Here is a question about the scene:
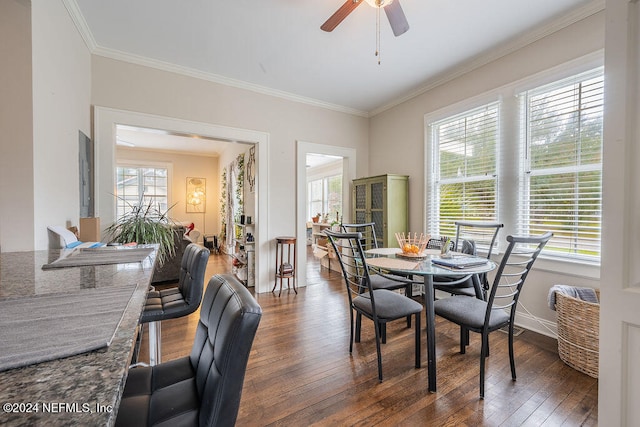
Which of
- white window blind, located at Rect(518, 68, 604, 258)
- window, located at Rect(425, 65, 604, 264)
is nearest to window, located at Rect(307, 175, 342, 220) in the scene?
window, located at Rect(425, 65, 604, 264)

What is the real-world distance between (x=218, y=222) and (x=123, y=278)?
271 inches

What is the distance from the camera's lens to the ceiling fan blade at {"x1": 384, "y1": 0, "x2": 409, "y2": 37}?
1824 millimetres

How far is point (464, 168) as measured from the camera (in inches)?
126

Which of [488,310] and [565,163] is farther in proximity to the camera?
[565,163]

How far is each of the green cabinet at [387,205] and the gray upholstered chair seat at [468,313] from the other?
66.3 inches

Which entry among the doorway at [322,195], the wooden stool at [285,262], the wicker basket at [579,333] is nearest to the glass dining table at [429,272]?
the wicker basket at [579,333]

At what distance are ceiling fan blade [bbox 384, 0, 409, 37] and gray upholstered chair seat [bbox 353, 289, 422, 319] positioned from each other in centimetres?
203

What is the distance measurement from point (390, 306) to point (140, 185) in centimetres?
711

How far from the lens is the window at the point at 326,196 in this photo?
24.4 ft

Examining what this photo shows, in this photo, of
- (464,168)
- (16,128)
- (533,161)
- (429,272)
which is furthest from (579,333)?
(16,128)

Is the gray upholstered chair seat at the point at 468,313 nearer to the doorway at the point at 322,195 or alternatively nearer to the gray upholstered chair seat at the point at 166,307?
the gray upholstered chair seat at the point at 166,307

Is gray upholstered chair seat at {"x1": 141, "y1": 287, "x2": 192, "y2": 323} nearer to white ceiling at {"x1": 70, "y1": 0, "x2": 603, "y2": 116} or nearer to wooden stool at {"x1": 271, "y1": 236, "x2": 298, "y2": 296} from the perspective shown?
wooden stool at {"x1": 271, "y1": 236, "x2": 298, "y2": 296}

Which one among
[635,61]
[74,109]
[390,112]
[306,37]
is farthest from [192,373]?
[390,112]

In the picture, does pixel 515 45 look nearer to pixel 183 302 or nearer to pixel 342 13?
pixel 342 13
